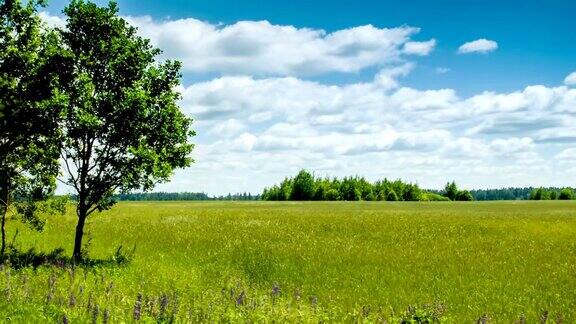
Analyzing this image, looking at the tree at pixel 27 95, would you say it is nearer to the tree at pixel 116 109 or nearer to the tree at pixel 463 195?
the tree at pixel 116 109

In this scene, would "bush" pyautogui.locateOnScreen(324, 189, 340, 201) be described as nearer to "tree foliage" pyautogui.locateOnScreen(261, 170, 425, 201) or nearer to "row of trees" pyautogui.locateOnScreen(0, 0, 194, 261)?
"tree foliage" pyautogui.locateOnScreen(261, 170, 425, 201)

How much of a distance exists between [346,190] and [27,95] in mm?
142259

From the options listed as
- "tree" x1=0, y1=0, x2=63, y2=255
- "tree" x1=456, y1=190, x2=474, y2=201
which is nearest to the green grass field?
"tree" x1=0, y1=0, x2=63, y2=255

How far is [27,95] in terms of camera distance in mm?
17844

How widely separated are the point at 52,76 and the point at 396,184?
163013 mm

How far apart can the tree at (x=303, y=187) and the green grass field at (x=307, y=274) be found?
384ft

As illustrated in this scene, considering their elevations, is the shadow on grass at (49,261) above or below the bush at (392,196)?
below

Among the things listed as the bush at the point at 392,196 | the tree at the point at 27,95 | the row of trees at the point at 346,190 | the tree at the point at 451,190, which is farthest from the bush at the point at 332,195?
the tree at the point at 27,95

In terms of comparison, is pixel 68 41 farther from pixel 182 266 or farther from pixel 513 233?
pixel 513 233

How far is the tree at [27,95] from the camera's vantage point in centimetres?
1756

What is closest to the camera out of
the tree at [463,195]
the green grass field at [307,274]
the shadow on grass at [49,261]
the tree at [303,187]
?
the green grass field at [307,274]

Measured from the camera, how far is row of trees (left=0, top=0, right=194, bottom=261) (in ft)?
57.9

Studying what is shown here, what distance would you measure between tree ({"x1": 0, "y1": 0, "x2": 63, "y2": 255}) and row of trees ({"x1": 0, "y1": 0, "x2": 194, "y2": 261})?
3 cm

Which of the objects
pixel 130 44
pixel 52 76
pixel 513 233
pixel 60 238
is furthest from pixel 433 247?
pixel 60 238
